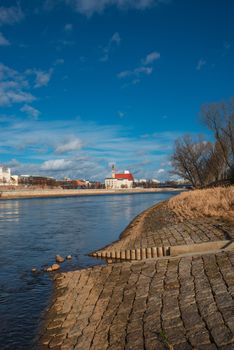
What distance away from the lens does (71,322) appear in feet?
28.5

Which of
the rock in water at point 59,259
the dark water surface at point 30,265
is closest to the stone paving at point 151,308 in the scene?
the dark water surface at point 30,265

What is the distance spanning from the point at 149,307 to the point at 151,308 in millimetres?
93

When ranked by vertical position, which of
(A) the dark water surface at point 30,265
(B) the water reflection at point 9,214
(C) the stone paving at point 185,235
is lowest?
(A) the dark water surface at point 30,265

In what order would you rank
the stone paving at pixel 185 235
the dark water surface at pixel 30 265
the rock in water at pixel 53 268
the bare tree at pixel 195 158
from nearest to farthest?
the dark water surface at pixel 30 265 < the stone paving at pixel 185 235 < the rock in water at pixel 53 268 < the bare tree at pixel 195 158

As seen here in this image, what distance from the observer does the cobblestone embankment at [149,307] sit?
6156mm

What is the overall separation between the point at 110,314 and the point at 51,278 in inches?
251

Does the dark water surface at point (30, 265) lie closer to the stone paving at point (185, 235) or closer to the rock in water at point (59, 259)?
the rock in water at point (59, 259)

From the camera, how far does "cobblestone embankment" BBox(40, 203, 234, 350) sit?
6156mm

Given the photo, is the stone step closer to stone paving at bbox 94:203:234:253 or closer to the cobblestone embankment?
the cobblestone embankment

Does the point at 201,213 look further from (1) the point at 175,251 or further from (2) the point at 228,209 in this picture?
(1) the point at 175,251

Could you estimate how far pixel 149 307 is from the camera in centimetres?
769

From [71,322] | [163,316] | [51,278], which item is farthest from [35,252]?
[163,316]

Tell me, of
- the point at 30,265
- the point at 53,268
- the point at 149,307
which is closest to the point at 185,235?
the point at 53,268

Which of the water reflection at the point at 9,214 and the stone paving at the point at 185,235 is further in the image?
the water reflection at the point at 9,214
